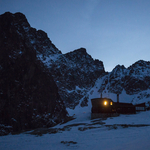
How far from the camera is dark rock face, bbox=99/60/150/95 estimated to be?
11906 cm

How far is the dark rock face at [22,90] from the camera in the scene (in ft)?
157

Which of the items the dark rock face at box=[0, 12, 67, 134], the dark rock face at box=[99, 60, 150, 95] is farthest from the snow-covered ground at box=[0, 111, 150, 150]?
the dark rock face at box=[99, 60, 150, 95]

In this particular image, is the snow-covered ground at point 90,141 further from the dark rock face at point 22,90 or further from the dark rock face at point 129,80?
the dark rock face at point 129,80

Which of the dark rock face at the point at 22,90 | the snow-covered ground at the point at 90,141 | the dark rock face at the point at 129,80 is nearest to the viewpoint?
the snow-covered ground at the point at 90,141

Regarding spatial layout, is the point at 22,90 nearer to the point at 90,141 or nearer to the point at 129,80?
the point at 90,141

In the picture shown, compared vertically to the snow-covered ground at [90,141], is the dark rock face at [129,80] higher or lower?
higher

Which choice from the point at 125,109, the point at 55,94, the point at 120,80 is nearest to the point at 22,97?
the point at 55,94

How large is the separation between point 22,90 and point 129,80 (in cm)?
9762

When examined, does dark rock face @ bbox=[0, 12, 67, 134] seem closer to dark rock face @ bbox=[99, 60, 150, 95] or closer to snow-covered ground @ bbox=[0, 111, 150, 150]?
snow-covered ground @ bbox=[0, 111, 150, 150]

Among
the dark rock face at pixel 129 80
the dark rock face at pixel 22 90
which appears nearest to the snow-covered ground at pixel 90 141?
the dark rock face at pixel 22 90

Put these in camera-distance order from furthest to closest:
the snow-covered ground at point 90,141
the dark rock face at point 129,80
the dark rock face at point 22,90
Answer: the dark rock face at point 129,80 → the dark rock face at point 22,90 → the snow-covered ground at point 90,141

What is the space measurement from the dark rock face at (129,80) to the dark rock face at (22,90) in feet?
227

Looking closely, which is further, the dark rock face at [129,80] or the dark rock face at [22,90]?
the dark rock face at [129,80]

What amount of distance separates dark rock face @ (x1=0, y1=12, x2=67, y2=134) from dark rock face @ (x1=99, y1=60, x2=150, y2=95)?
69179 millimetres
